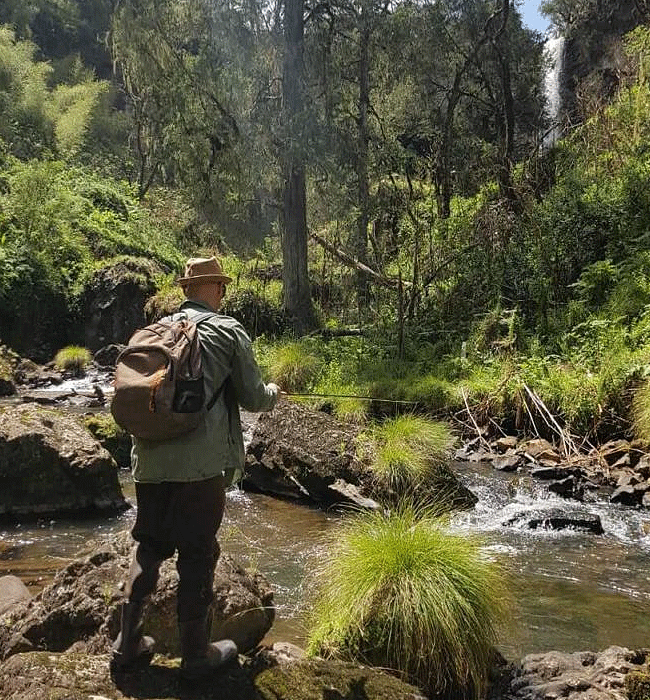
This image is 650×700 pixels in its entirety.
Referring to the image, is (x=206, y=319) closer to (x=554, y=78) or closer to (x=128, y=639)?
(x=128, y=639)

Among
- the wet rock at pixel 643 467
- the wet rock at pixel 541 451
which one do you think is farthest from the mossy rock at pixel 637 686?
the wet rock at pixel 541 451

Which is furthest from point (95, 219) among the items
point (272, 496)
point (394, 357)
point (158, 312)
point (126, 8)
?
point (272, 496)

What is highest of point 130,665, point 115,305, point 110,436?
point 115,305

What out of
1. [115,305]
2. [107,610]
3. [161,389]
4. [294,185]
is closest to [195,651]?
[107,610]

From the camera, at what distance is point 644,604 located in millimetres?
5316

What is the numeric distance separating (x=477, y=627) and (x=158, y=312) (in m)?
16.8

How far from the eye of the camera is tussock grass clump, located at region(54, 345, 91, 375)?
18.0m

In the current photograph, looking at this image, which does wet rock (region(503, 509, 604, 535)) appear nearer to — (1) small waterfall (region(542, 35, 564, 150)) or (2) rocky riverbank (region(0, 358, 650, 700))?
(2) rocky riverbank (region(0, 358, 650, 700))

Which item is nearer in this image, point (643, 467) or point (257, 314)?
point (643, 467)

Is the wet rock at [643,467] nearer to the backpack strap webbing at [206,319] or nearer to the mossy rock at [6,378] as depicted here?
the backpack strap webbing at [206,319]

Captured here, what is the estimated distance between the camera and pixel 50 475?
7254 millimetres

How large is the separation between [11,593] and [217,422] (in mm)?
2693

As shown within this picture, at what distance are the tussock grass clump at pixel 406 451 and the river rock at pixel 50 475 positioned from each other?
9.00 feet

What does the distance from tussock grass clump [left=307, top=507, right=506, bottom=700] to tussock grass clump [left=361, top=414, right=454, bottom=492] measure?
3481 millimetres
